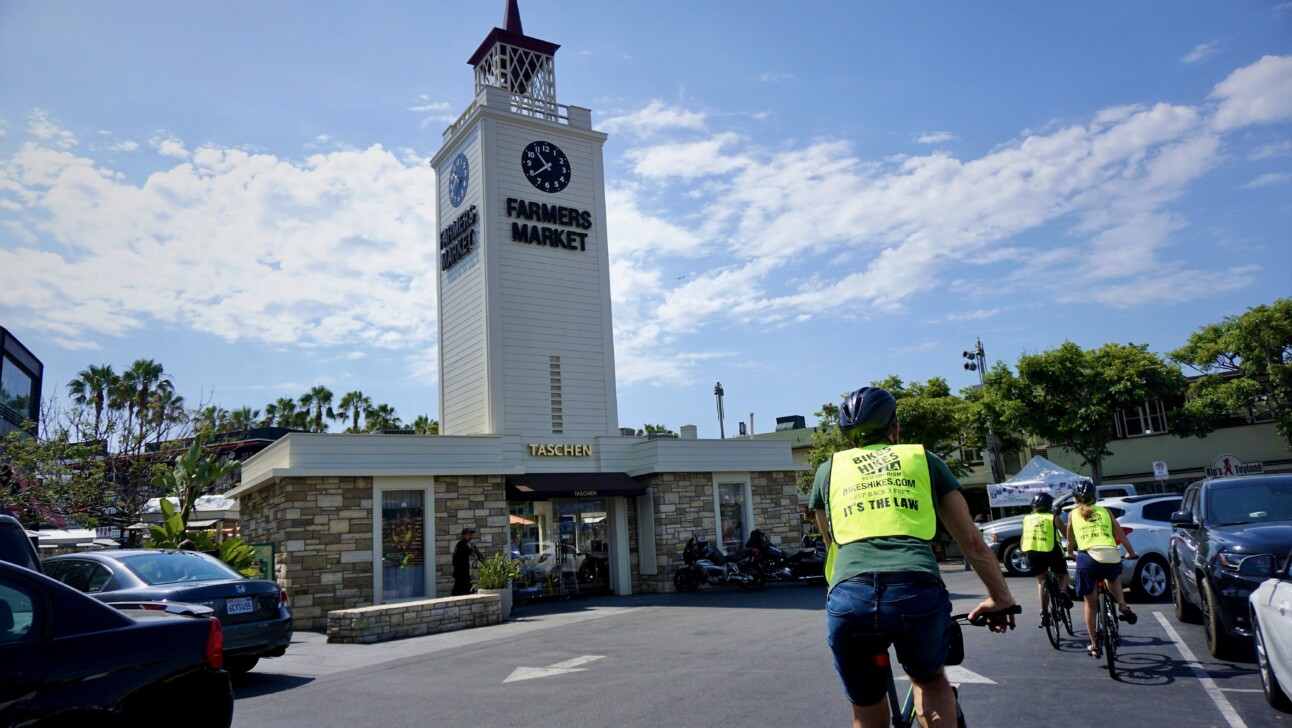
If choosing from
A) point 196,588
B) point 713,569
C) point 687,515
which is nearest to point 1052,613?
point 196,588

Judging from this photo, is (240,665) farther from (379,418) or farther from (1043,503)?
(379,418)

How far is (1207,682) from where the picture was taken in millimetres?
7012

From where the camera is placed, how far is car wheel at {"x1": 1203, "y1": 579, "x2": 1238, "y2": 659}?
25.1 feet

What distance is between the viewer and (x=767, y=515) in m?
22.9

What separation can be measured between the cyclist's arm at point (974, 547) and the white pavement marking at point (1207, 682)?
373cm

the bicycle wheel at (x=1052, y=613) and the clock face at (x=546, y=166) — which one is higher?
the clock face at (x=546, y=166)

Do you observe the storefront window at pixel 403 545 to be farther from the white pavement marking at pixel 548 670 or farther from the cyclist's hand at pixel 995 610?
the cyclist's hand at pixel 995 610

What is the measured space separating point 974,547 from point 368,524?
642 inches

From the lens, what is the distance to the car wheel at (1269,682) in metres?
5.95

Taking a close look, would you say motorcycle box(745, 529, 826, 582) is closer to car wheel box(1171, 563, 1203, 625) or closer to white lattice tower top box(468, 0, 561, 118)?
car wheel box(1171, 563, 1203, 625)

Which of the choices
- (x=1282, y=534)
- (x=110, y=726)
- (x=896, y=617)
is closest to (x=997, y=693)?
(x=1282, y=534)

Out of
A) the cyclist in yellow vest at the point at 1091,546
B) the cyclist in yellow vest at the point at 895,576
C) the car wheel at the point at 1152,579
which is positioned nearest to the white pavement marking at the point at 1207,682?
the cyclist in yellow vest at the point at 1091,546

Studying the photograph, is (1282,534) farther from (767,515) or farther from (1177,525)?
(767,515)

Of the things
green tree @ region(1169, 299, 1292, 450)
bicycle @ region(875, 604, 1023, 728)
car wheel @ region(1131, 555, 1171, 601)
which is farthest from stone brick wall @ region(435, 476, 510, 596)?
green tree @ region(1169, 299, 1292, 450)
